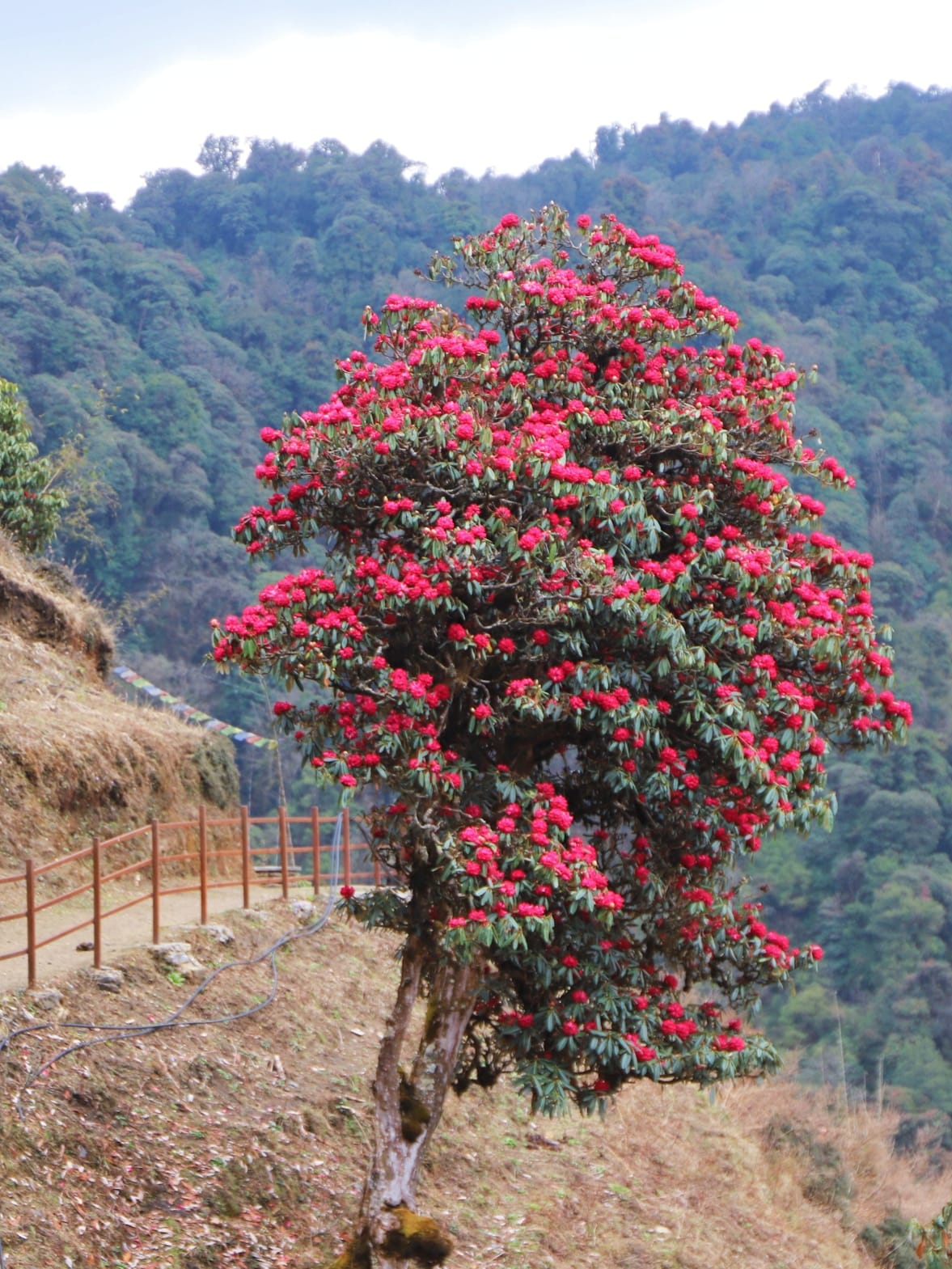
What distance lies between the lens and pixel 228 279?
7350 cm

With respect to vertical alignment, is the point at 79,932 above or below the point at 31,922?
below

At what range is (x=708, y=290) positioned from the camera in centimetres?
7456

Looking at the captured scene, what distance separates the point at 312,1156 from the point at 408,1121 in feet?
7.23

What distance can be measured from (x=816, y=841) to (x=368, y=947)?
33323 millimetres

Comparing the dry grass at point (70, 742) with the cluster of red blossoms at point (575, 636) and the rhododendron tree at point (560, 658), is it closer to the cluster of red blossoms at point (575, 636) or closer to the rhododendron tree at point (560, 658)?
the rhododendron tree at point (560, 658)

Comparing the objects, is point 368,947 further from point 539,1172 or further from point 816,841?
point 816,841

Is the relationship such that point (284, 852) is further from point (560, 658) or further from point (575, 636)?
point (575, 636)

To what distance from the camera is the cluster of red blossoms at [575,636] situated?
313 inches

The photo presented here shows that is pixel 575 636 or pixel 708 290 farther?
pixel 708 290

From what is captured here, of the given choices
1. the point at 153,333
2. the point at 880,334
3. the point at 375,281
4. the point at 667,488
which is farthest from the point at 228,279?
the point at 667,488

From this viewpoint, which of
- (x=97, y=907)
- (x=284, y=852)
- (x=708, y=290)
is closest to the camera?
(x=97, y=907)

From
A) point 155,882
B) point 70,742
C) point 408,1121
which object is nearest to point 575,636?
point 408,1121

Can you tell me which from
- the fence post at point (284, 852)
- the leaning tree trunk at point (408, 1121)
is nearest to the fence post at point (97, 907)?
the leaning tree trunk at point (408, 1121)

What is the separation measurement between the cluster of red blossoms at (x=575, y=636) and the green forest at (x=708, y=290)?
8981 millimetres
